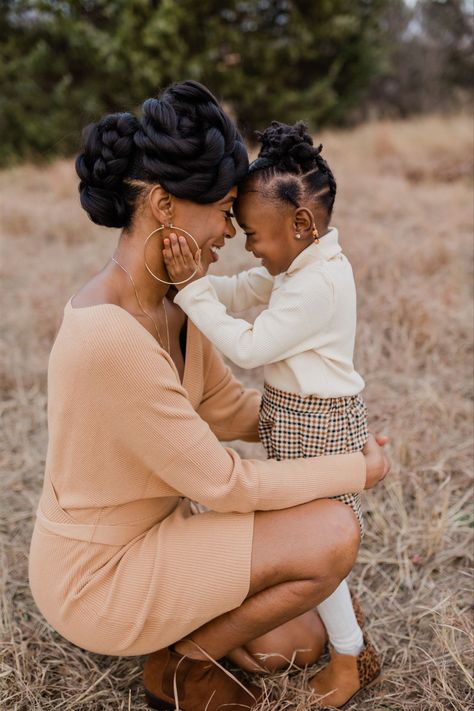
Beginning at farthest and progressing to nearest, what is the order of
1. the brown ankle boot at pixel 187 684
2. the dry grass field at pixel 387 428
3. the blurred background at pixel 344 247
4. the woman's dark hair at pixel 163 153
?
the blurred background at pixel 344 247 < the dry grass field at pixel 387 428 < the brown ankle boot at pixel 187 684 < the woman's dark hair at pixel 163 153

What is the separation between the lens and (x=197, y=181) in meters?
1.49

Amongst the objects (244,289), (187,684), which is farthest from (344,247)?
(187,684)

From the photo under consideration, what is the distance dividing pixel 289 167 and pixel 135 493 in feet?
3.10

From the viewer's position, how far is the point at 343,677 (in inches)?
70.7

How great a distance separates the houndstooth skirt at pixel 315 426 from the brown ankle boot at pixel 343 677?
411 mm

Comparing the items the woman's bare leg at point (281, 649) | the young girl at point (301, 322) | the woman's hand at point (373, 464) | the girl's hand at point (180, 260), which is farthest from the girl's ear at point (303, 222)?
the woman's bare leg at point (281, 649)

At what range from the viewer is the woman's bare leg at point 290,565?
1.59 metres

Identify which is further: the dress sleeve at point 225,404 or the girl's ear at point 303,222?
the dress sleeve at point 225,404

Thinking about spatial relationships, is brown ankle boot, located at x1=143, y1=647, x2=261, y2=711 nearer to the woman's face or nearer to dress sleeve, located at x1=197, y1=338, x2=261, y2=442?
dress sleeve, located at x1=197, y1=338, x2=261, y2=442

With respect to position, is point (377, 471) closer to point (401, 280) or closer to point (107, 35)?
point (401, 280)

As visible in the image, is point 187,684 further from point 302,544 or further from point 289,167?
point 289,167

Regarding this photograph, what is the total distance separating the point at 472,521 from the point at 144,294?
5.23 ft

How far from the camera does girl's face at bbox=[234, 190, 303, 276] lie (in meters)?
1.67

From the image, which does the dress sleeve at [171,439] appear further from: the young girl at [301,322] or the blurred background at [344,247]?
the blurred background at [344,247]
